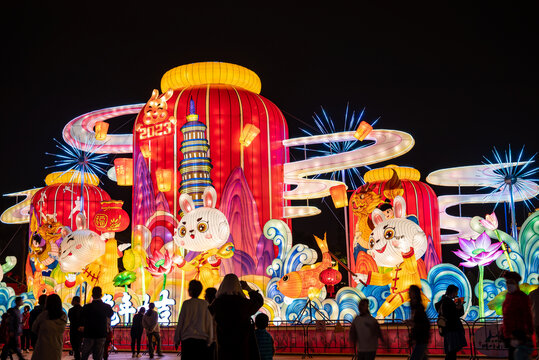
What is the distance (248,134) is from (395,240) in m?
6.46

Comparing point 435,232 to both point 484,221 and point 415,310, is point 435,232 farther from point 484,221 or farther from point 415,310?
point 415,310

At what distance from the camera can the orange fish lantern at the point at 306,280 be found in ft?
Answer: 58.0

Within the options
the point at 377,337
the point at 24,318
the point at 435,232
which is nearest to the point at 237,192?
the point at 24,318

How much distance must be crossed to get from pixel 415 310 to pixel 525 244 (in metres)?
10.1

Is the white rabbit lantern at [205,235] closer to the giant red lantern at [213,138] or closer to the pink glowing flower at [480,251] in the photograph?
the giant red lantern at [213,138]

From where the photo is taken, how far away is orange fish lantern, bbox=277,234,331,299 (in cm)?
1767

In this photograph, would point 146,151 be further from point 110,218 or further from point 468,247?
point 468,247

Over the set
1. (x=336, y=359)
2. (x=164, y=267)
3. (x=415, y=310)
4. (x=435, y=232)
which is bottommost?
(x=336, y=359)

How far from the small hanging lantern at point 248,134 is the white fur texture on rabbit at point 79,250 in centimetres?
527

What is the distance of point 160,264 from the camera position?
19000 mm

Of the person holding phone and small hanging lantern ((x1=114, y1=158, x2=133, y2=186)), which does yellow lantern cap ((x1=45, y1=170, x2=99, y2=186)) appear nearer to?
small hanging lantern ((x1=114, y1=158, x2=133, y2=186))

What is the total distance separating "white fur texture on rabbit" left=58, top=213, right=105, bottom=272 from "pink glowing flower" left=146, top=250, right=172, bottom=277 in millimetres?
2099

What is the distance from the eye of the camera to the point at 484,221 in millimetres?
17438

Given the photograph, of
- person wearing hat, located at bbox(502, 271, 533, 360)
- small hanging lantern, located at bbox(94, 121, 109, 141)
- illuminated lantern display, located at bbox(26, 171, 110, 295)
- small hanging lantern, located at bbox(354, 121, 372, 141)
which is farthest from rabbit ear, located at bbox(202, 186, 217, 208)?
person wearing hat, located at bbox(502, 271, 533, 360)
